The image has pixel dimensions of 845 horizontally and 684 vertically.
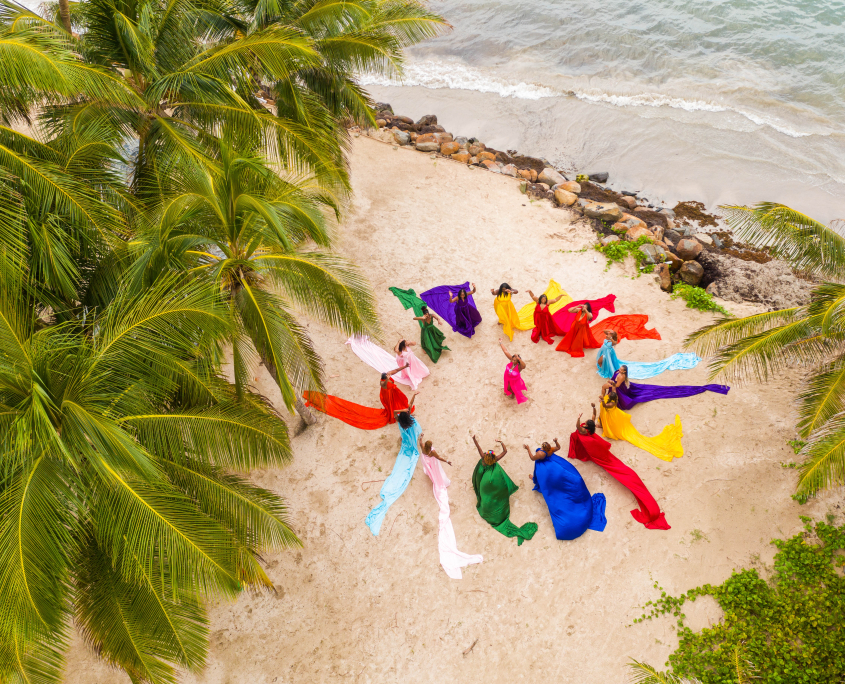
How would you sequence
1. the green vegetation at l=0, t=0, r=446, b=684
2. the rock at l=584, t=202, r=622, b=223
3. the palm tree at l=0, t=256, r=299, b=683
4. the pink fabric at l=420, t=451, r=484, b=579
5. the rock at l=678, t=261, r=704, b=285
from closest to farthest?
1. the palm tree at l=0, t=256, r=299, b=683
2. the green vegetation at l=0, t=0, r=446, b=684
3. the pink fabric at l=420, t=451, r=484, b=579
4. the rock at l=678, t=261, r=704, b=285
5. the rock at l=584, t=202, r=622, b=223

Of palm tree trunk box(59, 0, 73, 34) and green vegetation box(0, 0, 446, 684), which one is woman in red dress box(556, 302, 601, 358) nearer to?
green vegetation box(0, 0, 446, 684)

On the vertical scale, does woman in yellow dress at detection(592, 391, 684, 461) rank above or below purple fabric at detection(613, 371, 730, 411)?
below

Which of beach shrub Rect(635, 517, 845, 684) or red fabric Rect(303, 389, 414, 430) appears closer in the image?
beach shrub Rect(635, 517, 845, 684)

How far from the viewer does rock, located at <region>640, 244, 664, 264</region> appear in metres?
13.2

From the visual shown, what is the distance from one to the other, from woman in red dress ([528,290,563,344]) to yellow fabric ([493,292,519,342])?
0.45 metres

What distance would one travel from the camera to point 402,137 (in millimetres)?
18422

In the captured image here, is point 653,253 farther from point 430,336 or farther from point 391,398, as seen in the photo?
point 391,398

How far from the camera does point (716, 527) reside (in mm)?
8180

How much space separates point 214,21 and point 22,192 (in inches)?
195

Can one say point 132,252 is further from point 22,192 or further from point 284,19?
point 284,19

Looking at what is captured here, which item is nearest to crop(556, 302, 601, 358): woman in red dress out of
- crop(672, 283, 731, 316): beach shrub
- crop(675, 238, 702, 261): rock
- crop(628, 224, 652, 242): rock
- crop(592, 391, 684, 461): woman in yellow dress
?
crop(592, 391, 684, 461): woman in yellow dress

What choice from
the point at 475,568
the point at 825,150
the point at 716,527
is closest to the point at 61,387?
the point at 475,568

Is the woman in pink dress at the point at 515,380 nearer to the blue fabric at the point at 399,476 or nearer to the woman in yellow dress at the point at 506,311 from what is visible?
the woman in yellow dress at the point at 506,311

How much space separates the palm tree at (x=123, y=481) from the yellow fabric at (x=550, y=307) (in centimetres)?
708
